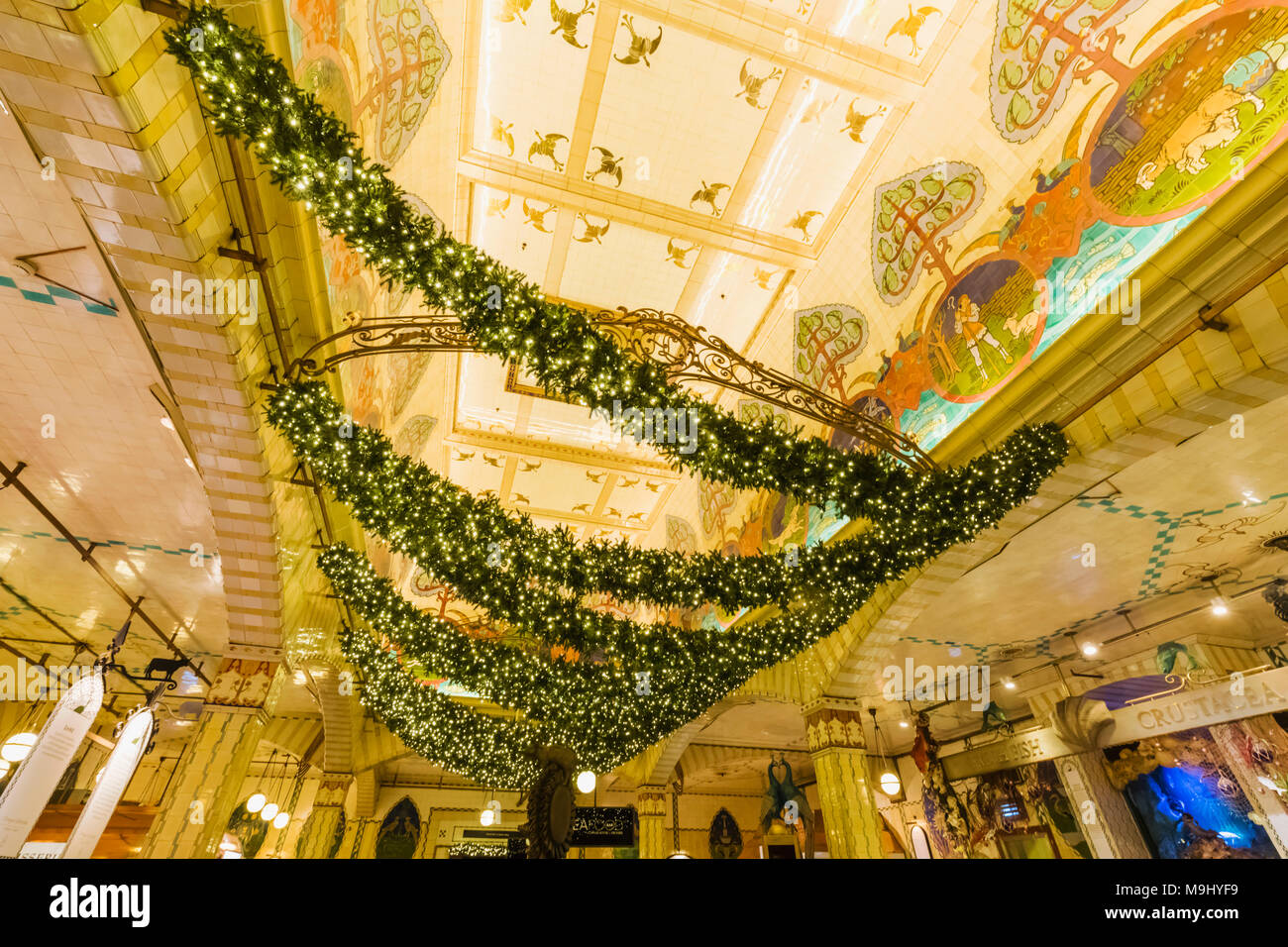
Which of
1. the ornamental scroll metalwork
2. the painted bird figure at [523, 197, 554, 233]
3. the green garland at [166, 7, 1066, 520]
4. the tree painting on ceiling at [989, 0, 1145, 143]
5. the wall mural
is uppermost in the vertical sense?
the painted bird figure at [523, 197, 554, 233]

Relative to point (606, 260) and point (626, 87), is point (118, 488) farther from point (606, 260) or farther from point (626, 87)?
point (626, 87)

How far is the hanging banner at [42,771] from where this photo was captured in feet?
12.9

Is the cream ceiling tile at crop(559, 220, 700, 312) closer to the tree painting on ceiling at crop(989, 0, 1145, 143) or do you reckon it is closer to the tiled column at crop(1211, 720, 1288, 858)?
the tree painting on ceiling at crop(989, 0, 1145, 143)

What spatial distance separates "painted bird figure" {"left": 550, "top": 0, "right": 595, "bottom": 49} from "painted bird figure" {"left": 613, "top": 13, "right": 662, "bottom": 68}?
0.33m

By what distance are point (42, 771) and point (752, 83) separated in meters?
8.12

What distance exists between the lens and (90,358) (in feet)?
15.5

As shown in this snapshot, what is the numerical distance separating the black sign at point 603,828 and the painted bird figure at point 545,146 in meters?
15.1

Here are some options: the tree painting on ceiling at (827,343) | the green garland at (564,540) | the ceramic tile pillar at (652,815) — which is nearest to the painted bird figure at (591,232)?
the tree painting on ceiling at (827,343)

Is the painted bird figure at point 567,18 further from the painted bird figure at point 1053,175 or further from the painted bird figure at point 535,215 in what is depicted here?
the painted bird figure at point 1053,175

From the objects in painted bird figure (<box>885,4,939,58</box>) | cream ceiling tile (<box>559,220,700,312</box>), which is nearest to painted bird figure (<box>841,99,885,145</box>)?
painted bird figure (<box>885,4,939,58</box>)

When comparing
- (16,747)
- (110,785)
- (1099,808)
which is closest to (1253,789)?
(1099,808)

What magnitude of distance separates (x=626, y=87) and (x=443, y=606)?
9165 mm

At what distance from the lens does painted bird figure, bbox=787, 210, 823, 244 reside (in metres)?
6.49
